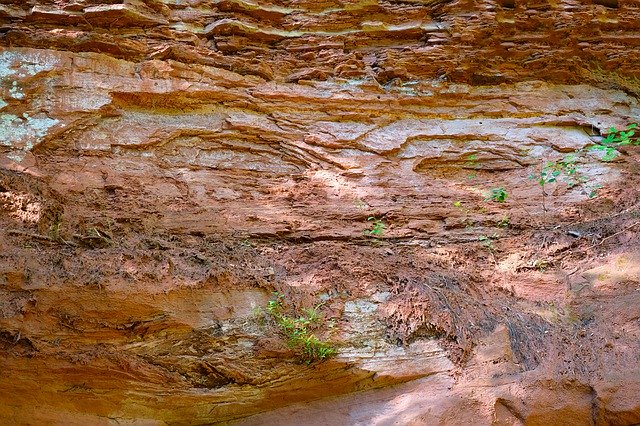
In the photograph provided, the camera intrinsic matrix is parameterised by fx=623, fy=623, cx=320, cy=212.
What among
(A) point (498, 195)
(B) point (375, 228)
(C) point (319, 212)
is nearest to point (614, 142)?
(A) point (498, 195)

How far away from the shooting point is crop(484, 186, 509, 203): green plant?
6406 mm

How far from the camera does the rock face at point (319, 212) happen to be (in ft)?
13.9

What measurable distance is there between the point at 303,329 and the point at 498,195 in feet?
9.72

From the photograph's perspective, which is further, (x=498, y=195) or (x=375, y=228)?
(x=498, y=195)

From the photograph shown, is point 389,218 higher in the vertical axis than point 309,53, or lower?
lower

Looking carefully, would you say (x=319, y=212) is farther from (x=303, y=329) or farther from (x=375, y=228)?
(x=303, y=329)

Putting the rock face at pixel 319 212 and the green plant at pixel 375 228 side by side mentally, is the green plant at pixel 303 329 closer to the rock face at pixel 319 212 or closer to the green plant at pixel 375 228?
the rock face at pixel 319 212

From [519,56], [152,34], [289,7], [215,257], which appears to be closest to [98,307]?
[215,257]

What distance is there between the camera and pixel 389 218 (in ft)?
19.6

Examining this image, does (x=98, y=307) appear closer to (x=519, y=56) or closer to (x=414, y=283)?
(x=414, y=283)

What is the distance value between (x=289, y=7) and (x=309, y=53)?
2.09 feet

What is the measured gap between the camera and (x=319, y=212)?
590 cm

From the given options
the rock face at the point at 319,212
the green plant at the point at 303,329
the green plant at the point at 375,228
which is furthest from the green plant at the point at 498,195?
the green plant at the point at 303,329

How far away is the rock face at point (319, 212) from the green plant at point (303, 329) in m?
0.04
